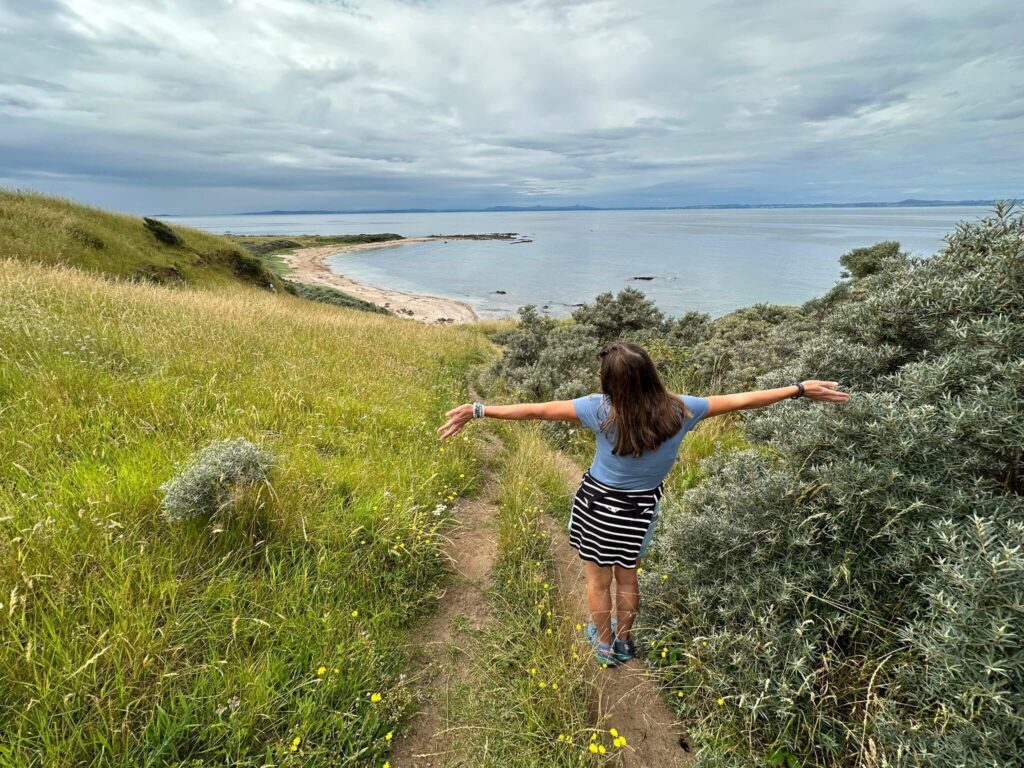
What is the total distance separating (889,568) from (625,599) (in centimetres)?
161

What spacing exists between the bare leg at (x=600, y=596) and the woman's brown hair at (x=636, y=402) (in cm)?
95

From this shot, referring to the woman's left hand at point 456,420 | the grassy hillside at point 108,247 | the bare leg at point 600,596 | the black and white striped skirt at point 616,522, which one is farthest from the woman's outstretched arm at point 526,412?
the grassy hillside at point 108,247

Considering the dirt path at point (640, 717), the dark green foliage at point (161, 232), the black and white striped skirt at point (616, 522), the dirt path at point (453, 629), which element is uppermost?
the dark green foliage at point (161, 232)

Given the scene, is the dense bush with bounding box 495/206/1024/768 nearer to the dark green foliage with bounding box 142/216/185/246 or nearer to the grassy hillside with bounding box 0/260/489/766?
the grassy hillside with bounding box 0/260/489/766

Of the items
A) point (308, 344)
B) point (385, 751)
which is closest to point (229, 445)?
point (385, 751)

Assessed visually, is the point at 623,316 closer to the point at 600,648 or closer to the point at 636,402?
the point at 636,402

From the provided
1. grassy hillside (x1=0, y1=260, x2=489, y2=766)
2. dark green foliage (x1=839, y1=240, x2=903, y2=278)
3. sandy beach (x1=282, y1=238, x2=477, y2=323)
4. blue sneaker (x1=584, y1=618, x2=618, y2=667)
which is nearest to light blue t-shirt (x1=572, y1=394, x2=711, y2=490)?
blue sneaker (x1=584, y1=618, x2=618, y2=667)

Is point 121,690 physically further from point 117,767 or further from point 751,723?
point 751,723

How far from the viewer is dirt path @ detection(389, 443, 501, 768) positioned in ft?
8.41

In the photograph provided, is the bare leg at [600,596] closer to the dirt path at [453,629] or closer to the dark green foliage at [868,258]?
the dirt path at [453,629]

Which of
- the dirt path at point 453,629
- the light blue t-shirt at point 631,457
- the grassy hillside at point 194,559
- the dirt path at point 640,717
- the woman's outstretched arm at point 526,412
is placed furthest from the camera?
the woman's outstretched arm at point 526,412

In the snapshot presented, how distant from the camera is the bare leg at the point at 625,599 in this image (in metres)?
3.22

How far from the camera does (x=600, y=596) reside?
328 centimetres

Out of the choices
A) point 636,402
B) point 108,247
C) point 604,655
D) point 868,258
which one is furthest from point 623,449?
point 108,247
